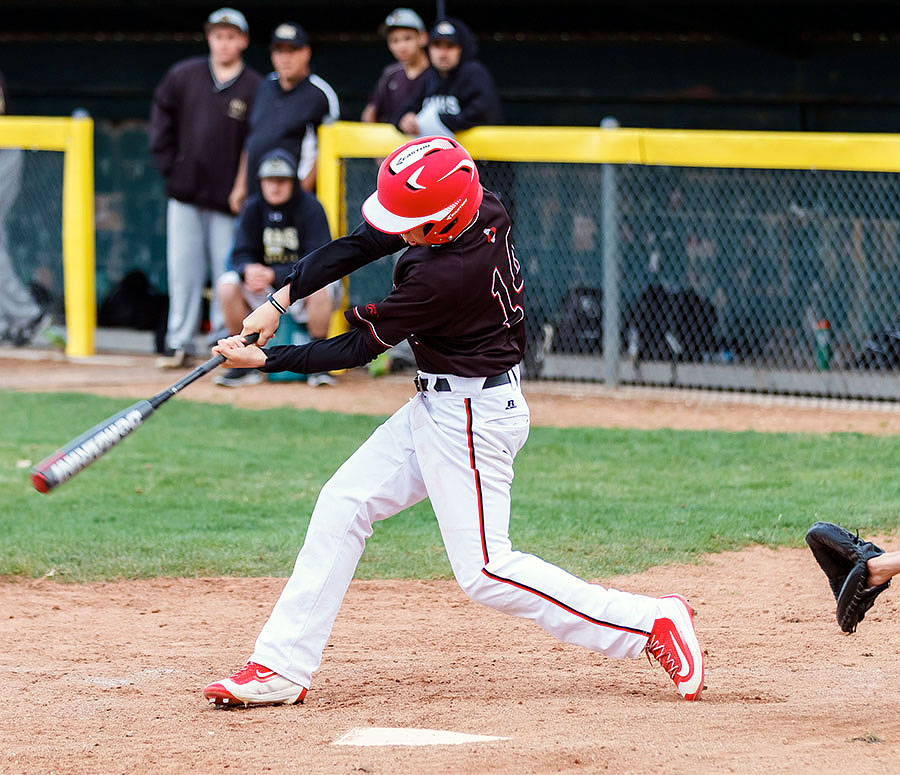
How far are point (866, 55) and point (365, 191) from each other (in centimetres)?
366

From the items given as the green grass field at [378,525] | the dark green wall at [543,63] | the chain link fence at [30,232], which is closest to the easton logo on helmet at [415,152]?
the green grass field at [378,525]

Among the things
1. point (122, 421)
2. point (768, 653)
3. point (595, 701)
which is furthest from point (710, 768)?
point (122, 421)

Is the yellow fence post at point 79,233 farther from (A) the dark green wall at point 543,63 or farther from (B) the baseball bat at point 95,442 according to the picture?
(B) the baseball bat at point 95,442

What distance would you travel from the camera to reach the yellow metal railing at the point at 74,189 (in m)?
10.4

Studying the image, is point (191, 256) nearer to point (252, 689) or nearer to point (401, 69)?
point (401, 69)

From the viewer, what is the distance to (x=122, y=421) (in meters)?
4.26

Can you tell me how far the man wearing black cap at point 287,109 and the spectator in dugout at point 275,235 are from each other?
0.64 feet

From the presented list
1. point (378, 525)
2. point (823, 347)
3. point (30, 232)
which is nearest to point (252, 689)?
point (378, 525)

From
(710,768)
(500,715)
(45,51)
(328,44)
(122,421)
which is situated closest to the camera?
(710,768)

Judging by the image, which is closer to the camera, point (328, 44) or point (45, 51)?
point (328, 44)

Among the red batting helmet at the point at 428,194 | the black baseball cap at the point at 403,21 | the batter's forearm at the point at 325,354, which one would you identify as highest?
the black baseball cap at the point at 403,21

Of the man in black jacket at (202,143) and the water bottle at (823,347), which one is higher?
the man in black jacket at (202,143)

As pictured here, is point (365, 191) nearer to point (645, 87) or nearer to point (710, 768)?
point (645, 87)

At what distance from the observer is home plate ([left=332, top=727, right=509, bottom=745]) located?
3.72 metres
